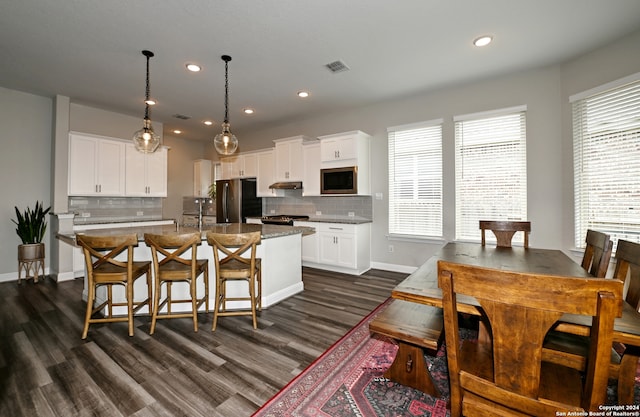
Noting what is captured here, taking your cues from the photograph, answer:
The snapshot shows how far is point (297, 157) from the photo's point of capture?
5586 mm

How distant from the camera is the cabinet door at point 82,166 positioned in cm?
464

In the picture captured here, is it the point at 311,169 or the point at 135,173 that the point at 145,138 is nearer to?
the point at 135,173

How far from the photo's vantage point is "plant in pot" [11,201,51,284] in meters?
4.11

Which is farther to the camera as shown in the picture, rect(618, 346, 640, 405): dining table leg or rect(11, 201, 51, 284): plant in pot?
rect(11, 201, 51, 284): plant in pot

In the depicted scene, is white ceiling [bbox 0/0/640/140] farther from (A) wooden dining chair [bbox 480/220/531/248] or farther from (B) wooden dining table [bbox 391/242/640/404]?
(B) wooden dining table [bbox 391/242/640/404]

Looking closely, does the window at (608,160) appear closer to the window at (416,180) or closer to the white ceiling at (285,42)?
the white ceiling at (285,42)

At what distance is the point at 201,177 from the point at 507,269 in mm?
7242

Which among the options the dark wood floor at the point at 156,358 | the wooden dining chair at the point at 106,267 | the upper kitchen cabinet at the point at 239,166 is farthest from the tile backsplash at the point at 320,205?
the wooden dining chair at the point at 106,267

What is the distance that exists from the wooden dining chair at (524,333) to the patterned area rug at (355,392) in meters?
0.68

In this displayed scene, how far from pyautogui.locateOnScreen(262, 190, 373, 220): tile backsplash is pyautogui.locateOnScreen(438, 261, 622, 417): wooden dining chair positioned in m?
4.10

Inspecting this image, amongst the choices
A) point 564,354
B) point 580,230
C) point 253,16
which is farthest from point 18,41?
point 580,230

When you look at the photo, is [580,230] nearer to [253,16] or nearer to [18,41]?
[253,16]

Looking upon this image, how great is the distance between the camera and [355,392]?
1.81 metres

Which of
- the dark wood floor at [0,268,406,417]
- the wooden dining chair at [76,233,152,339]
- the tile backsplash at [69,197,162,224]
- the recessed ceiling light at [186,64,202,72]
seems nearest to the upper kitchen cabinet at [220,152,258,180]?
the tile backsplash at [69,197,162,224]
